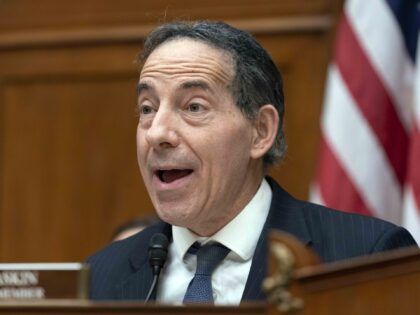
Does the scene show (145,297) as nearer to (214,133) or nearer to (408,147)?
(214,133)

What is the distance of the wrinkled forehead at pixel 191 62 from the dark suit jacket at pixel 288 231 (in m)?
0.35

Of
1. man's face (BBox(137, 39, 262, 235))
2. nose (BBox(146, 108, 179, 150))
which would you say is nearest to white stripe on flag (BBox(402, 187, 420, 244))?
man's face (BBox(137, 39, 262, 235))

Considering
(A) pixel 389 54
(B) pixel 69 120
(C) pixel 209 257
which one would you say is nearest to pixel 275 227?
(C) pixel 209 257

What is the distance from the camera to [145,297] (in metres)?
2.93

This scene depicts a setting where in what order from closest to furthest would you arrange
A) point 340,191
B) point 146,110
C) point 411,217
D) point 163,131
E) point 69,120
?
point 163,131 < point 146,110 < point 411,217 < point 340,191 < point 69,120

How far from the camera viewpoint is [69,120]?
540 centimetres

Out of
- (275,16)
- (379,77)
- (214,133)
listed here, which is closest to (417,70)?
(379,77)

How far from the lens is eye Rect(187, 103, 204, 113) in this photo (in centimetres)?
291

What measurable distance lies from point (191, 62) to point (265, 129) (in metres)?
0.28

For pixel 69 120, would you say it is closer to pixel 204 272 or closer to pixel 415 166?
pixel 415 166

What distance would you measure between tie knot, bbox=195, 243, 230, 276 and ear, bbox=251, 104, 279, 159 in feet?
0.87

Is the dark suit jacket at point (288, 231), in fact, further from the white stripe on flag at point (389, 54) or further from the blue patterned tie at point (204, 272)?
the white stripe on flag at point (389, 54)

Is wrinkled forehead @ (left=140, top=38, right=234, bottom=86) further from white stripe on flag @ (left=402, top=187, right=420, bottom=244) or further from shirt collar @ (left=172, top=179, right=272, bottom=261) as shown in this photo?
white stripe on flag @ (left=402, top=187, right=420, bottom=244)

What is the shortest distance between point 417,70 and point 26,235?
2.17 m
